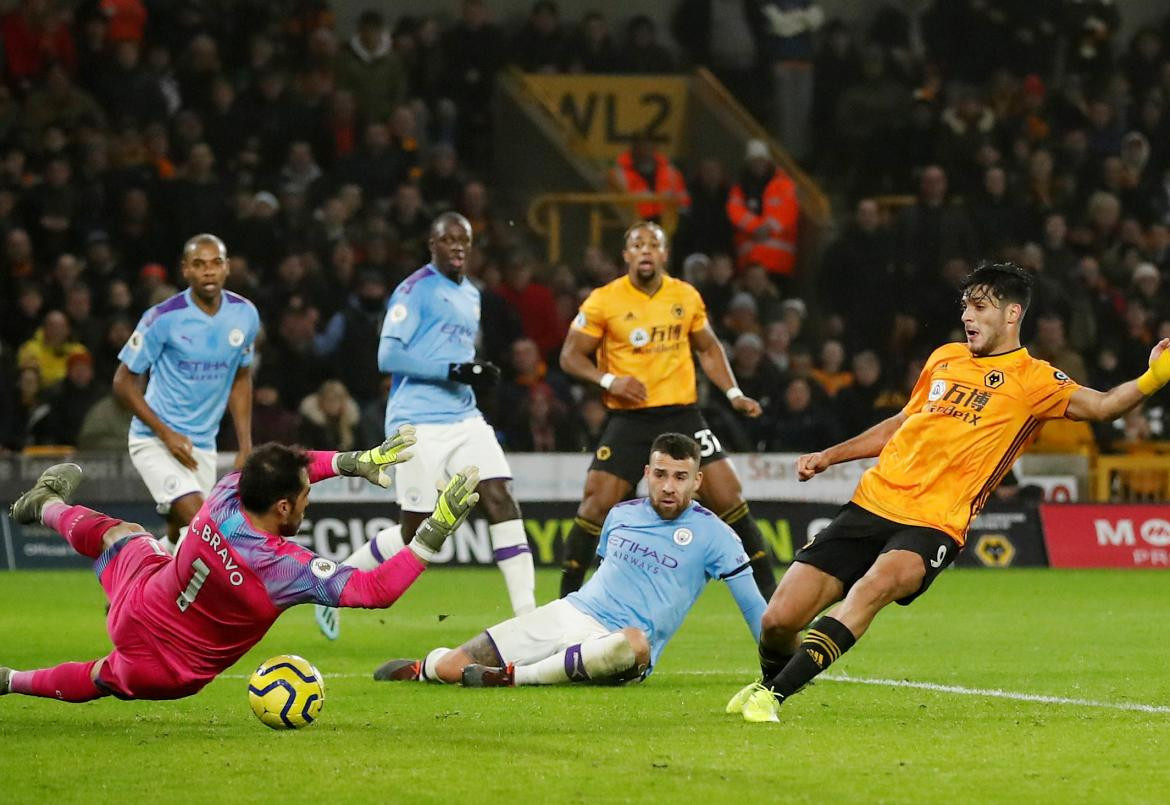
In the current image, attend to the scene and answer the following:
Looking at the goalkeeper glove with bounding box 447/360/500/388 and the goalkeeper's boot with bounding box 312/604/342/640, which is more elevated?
the goalkeeper glove with bounding box 447/360/500/388

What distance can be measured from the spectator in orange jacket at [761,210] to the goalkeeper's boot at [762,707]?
13.6 m

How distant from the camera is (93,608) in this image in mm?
13766

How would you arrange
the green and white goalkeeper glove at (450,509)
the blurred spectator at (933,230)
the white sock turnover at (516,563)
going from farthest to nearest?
the blurred spectator at (933,230) < the white sock turnover at (516,563) < the green and white goalkeeper glove at (450,509)

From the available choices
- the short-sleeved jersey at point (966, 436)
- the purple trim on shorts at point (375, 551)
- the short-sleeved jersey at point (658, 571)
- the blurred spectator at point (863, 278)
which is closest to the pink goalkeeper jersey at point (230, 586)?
the short-sleeved jersey at point (658, 571)

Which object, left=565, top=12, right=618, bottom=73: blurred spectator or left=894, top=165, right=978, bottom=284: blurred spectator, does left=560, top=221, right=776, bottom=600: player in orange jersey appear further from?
left=565, top=12, right=618, bottom=73: blurred spectator

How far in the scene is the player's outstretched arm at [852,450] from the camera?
805 cm

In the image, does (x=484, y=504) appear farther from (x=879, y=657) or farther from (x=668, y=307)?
(x=879, y=657)

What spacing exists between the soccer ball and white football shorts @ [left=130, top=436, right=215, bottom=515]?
4.17 meters

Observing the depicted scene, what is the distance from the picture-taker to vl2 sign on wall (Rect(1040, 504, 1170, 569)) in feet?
59.6

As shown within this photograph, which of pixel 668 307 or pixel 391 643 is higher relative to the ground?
pixel 668 307

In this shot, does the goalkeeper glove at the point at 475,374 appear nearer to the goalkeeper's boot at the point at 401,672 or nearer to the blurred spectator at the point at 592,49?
the goalkeeper's boot at the point at 401,672

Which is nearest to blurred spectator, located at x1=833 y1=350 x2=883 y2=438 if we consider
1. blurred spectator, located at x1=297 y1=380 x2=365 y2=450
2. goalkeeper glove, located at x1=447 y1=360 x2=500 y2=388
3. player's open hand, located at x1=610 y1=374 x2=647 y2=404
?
blurred spectator, located at x1=297 y1=380 x2=365 y2=450

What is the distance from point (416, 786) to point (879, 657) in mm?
4890

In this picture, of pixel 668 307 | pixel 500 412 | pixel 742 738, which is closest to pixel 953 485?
pixel 742 738
